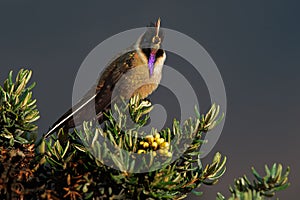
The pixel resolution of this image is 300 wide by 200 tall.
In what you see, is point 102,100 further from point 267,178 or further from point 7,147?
point 267,178

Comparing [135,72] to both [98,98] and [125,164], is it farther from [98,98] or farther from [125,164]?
[125,164]

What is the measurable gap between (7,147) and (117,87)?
10.3 feet

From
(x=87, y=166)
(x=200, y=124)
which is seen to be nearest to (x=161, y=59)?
(x=200, y=124)

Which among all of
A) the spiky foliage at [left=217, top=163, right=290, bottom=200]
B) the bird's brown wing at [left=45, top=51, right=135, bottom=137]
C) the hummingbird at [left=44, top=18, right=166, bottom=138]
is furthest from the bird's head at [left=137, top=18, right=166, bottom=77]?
the spiky foliage at [left=217, top=163, right=290, bottom=200]

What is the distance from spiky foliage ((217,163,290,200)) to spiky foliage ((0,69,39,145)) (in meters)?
1.16

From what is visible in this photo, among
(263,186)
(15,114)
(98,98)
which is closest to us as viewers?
(263,186)

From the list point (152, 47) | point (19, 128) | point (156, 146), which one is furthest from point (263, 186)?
point (152, 47)

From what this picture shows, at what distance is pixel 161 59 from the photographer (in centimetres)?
551

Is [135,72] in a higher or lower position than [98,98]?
higher

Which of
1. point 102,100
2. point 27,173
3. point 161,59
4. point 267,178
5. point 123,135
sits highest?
point 161,59

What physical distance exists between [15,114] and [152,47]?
3301 millimetres

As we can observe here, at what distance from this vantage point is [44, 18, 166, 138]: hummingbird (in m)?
5.43

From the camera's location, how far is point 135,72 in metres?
5.87

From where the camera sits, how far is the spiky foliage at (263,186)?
76.6 inches
